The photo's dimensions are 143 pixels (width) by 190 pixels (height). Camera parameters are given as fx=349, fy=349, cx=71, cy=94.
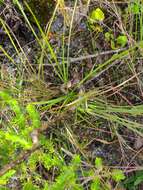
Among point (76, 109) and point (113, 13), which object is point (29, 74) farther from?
point (113, 13)

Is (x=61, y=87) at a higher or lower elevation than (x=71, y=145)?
higher

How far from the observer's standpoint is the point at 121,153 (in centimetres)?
172

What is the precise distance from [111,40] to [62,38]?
0.80ft

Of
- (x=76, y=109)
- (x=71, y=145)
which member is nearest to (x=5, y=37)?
(x=76, y=109)

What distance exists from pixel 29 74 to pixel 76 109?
281 millimetres

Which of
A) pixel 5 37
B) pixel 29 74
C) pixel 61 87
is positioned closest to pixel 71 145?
pixel 61 87

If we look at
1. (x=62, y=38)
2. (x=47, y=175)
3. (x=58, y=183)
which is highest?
(x=62, y=38)

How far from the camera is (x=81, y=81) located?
166 cm

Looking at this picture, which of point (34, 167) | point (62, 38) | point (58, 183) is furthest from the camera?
point (62, 38)

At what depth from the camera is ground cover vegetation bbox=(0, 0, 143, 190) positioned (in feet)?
5.40

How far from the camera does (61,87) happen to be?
1.69 metres

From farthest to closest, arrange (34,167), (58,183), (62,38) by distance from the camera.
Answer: (62,38)
(34,167)
(58,183)

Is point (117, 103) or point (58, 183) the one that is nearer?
point (58, 183)

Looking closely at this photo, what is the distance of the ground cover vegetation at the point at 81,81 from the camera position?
1.65 metres
